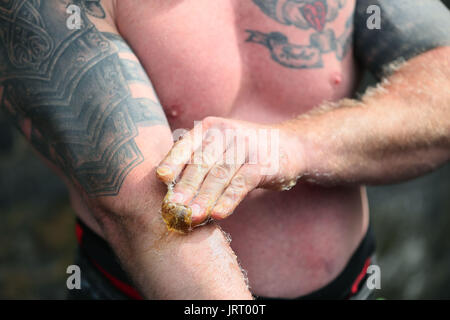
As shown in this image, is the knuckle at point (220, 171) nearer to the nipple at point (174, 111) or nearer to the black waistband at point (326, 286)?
the nipple at point (174, 111)

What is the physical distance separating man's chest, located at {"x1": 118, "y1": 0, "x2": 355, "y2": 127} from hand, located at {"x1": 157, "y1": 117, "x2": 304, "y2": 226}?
157 mm

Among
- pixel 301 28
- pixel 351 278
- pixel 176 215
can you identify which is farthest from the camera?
pixel 351 278

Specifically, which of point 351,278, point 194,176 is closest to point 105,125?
point 194,176

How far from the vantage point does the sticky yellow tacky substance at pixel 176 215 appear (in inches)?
25.7

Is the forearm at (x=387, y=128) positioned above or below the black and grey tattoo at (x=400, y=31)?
below

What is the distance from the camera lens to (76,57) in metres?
0.75

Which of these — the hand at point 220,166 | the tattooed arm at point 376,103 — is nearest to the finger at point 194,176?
the hand at point 220,166

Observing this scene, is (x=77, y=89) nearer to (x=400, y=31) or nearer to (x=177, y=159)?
(x=177, y=159)

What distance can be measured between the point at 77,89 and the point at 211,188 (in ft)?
1.02

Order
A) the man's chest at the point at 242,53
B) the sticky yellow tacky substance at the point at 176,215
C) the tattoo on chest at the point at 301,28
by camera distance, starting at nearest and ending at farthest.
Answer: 1. the sticky yellow tacky substance at the point at 176,215
2. the man's chest at the point at 242,53
3. the tattoo on chest at the point at 301,28

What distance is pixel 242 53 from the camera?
0.94m

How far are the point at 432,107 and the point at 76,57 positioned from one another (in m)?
0.82

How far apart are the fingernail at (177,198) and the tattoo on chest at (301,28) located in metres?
0.46
